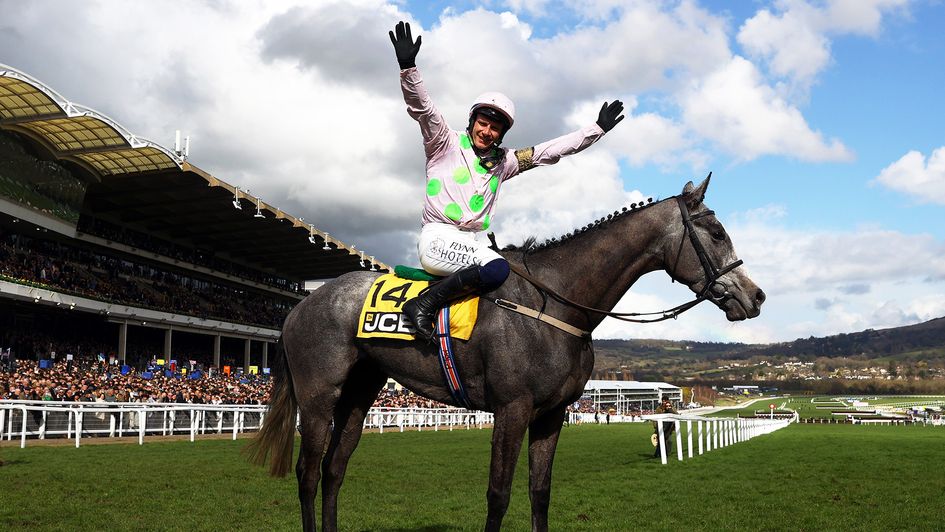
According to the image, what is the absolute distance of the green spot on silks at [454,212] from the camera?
4.49 metres

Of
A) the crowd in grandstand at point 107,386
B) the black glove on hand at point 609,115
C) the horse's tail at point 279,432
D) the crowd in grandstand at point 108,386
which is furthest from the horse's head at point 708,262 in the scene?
the crowd in grandstand at point 107,386

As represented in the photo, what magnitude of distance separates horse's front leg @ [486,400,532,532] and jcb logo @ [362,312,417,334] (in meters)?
0.78

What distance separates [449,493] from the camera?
8.85 metres

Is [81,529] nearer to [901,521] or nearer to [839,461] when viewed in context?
[901,521]

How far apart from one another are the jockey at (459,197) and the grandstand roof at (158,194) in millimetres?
21884

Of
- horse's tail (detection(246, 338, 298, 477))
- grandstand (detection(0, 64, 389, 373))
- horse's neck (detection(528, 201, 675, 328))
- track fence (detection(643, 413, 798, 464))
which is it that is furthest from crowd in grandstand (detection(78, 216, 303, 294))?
horse's neck (detection(528, 201, 675, 328))

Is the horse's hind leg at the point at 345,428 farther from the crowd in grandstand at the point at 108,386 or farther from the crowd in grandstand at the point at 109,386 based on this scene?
the crowd in grandstand at the point at 108,386

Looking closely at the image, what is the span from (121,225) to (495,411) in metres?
38.8

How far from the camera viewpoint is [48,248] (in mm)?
33031

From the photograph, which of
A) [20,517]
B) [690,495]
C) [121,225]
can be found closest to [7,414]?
[20,517]

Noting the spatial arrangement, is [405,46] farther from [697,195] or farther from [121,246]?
[121,246]

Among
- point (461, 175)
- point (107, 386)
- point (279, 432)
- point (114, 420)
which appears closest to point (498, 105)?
point (461, 175)

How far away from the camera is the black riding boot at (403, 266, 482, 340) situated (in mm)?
4289

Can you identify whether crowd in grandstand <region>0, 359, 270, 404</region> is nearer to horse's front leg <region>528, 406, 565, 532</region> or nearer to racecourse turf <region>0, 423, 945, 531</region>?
racecourse turf <region>0, 423, 945, 531</region>
